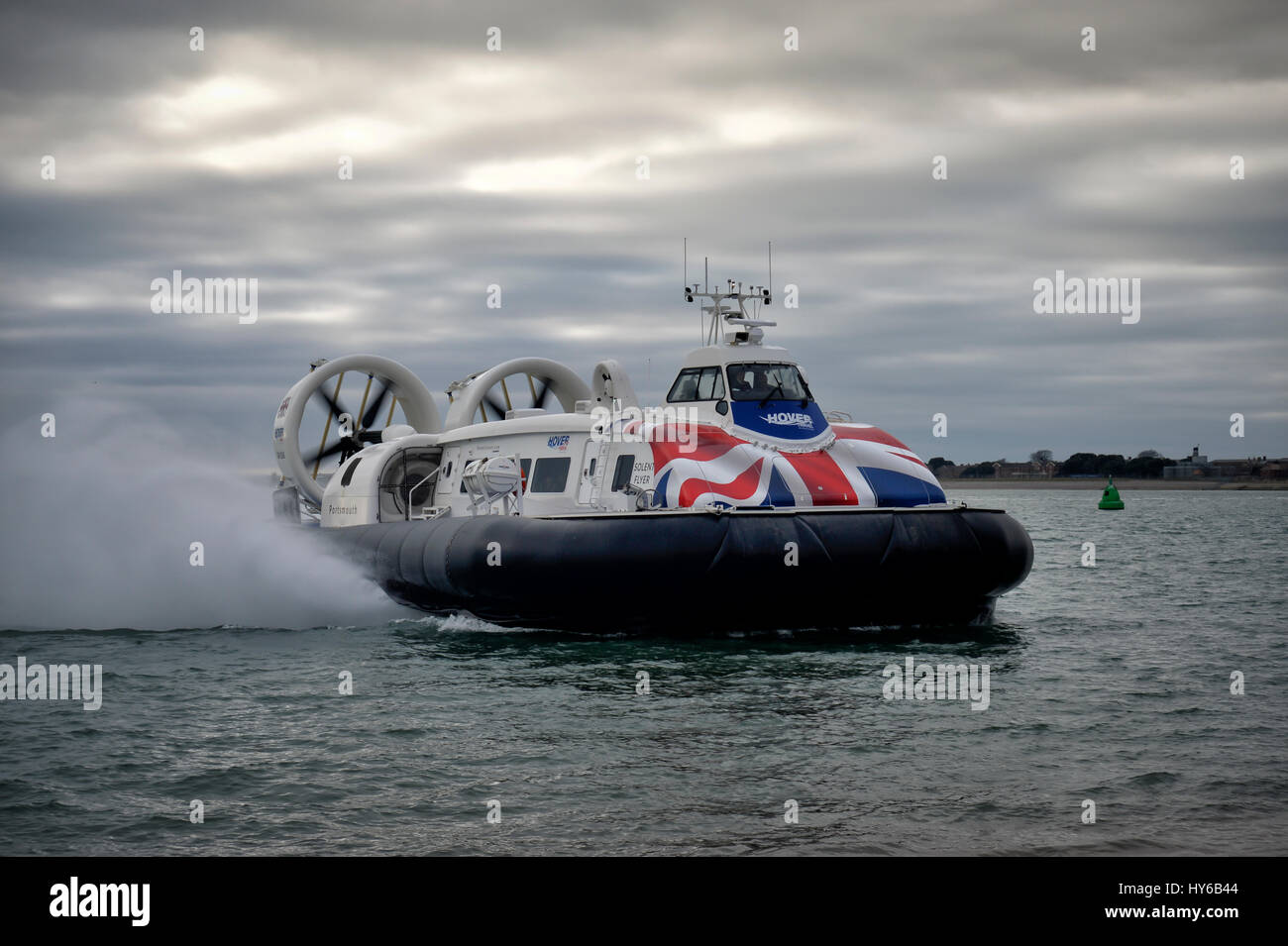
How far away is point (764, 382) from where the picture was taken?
12539 mm

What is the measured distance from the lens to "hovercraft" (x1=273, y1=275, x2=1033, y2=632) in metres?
10.7

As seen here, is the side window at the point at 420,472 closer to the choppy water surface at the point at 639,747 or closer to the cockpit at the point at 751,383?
the choppy water surface at the point at 639,747

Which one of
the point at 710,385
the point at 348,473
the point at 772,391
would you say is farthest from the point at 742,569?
the point at 348,473

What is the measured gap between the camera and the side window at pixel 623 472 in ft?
39.9

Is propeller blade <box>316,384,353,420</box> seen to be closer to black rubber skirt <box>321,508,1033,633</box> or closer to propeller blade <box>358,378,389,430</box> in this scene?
propeller blade <box>358,378,389,430</box>

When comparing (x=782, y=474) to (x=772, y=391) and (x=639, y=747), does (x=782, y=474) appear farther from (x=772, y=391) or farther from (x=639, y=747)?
(x=639, y=747)

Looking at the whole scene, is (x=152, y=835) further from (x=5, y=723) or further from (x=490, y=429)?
(x=490, y=429)

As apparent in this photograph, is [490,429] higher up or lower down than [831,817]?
higher up

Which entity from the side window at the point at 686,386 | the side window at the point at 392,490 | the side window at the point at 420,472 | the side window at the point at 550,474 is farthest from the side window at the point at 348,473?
the side window at the point at 686,386

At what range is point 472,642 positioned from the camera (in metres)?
11.5

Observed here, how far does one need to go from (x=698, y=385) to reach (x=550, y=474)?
188 centimetres

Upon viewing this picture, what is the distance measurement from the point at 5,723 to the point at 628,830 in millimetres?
4871

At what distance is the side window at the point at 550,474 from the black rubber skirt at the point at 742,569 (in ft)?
4.14
